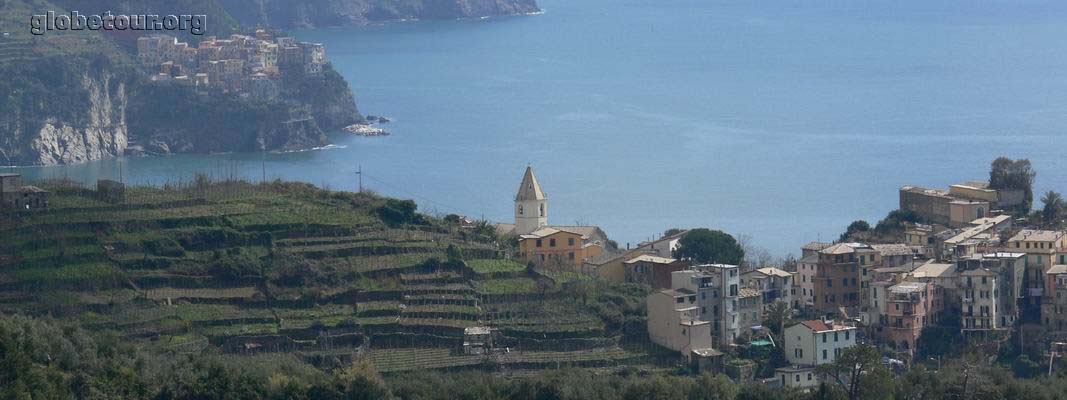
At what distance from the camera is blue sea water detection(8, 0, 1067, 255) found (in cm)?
6944

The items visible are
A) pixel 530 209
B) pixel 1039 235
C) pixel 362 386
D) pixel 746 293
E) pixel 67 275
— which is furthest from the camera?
pixel 530 209

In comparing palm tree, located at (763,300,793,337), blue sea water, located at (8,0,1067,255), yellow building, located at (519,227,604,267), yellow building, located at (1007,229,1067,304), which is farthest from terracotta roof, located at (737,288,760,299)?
blue sea water, located at (8,0,1067,255)

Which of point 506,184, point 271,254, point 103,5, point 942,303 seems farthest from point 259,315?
point 103,5

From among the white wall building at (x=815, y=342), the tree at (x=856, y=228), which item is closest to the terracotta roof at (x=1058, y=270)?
the white wall building at (x=815, y=342)

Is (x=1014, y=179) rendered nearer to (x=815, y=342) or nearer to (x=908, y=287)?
(x=908, y=287)

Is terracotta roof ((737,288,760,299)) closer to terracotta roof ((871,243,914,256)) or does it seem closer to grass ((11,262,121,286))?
terracotta roof ((871,243,914,256))

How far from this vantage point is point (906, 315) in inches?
1898

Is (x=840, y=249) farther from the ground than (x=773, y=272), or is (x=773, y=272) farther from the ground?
(x=840, y=249)

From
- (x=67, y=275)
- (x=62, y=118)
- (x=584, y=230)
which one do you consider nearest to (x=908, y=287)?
(x=584, y=230)

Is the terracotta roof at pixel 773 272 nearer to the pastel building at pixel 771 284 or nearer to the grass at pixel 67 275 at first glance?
the pastel building at pixel 771 284

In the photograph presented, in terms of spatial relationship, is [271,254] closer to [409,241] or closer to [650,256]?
[409,241]

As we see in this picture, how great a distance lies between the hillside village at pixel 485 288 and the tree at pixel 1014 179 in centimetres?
171

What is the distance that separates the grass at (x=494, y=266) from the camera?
49562 mm

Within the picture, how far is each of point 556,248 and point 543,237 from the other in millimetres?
293
